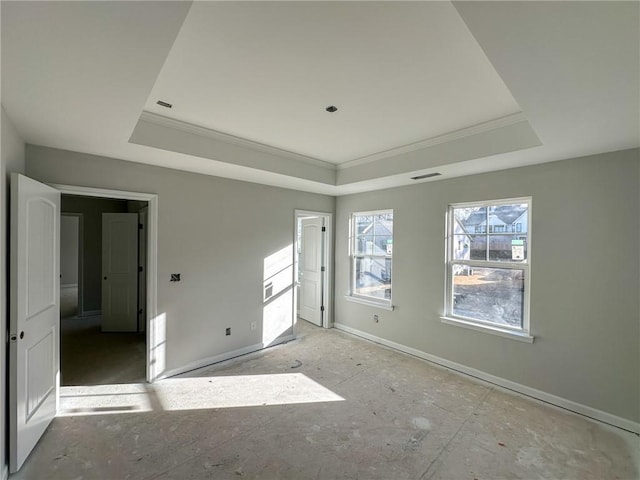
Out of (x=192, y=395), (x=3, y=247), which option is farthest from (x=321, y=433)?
(x=3, y=247)

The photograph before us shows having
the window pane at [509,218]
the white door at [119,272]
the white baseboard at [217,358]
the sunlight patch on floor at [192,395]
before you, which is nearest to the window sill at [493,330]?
the window pane at [509,218]

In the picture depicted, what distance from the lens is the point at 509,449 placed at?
222 centimetres

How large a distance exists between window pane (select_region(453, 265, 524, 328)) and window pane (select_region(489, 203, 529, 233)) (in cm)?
46

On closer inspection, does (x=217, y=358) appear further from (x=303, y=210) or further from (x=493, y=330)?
(x=493, y=330)

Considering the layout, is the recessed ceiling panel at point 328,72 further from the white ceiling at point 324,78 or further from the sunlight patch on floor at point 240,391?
the sunlight patch on floor at point 240,391

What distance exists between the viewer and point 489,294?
11.1ft

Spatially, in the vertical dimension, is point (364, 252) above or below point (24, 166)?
below

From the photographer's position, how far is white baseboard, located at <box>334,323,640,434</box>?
2.51m

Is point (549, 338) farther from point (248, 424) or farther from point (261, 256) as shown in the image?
point (261, 256)

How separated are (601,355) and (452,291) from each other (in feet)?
4.69

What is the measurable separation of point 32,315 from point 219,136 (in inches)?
82.9

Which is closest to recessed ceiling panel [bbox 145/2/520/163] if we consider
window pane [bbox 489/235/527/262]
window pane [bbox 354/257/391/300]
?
window pane [bbox 489/235/527/262]

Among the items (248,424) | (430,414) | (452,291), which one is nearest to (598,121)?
(452,291)

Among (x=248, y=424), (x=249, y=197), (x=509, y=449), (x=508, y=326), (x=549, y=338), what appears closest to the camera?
(x=509, y=449)
